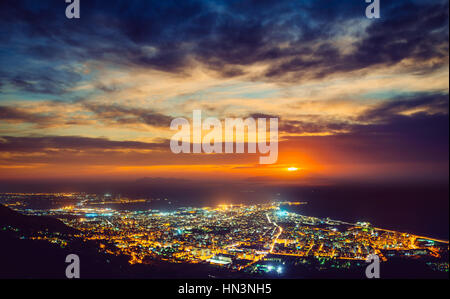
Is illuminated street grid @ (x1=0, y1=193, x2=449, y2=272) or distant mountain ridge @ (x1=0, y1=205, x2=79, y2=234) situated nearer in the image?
distant mountain ridge @ (x1=0, y1=205, x2=79, y2=234)

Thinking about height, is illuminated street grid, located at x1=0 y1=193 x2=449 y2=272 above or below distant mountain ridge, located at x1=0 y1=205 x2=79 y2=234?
below

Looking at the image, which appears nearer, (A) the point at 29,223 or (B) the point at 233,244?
(A) the point at 29,223

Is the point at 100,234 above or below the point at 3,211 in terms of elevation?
below

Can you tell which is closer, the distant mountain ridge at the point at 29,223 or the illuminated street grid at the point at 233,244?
the distant mountain ridge at the point at 29,223

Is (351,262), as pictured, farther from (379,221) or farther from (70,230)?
(379,221)

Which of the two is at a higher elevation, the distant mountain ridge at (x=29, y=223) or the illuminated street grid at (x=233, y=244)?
the distant mountain ridge at (x=29, y=223)

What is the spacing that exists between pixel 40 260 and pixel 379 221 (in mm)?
25155

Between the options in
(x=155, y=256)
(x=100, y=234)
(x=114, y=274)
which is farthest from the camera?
(x=100, y=234)

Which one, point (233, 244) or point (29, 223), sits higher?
point (29, 223)

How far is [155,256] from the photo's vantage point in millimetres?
9023
